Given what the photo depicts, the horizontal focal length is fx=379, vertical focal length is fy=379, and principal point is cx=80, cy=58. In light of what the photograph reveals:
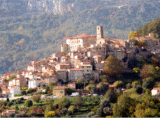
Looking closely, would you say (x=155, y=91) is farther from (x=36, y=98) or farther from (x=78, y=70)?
(x=36, y=98)

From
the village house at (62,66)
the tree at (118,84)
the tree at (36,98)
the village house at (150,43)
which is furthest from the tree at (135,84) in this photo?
the tree at (36,98)

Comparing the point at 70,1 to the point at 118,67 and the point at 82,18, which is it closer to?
the point at 82,18

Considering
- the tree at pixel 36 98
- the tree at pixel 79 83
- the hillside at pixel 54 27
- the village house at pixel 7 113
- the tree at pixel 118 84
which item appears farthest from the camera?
the hillside at pixel 54 27

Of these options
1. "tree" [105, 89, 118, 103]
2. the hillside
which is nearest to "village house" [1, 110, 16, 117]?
"tree" [105, 89, 118, 103]

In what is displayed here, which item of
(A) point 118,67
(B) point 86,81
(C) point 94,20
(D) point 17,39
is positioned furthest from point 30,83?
(C) point 94,20

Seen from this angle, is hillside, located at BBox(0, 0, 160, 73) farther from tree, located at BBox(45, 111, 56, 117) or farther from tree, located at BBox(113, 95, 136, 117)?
tree, located at BBox(113, 95, 136, 117)

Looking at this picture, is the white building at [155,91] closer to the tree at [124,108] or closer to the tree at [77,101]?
the tree at [124,108]
